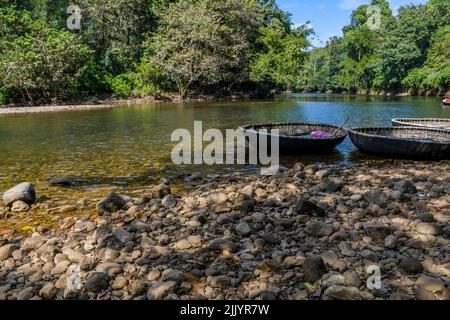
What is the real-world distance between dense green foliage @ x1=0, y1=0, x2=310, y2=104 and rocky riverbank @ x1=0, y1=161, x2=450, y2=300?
93.2ft

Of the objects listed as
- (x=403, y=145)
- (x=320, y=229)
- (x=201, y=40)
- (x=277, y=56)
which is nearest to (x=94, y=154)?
(x=320, y=229)

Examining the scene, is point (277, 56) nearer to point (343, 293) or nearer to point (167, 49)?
point (167, 49)

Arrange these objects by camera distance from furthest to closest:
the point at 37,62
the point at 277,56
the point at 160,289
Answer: the point at 277,56 → the point at 37,62 → the point at 160,289

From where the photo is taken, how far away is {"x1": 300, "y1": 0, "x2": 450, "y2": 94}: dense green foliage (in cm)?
5084

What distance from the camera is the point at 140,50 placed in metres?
43.9

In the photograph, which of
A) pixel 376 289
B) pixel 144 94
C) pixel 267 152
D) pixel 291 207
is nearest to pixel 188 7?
pixel 144 94

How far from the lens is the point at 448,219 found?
17.6 feet

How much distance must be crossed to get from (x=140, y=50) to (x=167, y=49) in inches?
290

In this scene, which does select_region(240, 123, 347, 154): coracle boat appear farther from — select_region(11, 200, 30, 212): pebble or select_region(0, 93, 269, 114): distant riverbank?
select_region(0, 93, 269, 114): distant riverbank

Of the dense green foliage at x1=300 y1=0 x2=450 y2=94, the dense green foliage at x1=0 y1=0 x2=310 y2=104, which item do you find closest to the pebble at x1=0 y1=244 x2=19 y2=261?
the dense green foliage at x1=0 y1=0 x2=310 y2=104

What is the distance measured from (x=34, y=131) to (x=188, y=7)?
26.0 m

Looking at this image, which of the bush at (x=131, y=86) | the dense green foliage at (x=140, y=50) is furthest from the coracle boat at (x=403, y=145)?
the bush at (x=131, y=86)

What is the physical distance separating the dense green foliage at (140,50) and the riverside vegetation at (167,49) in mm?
104

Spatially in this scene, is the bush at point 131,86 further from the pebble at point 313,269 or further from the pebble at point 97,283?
the pebble at point 313,269
